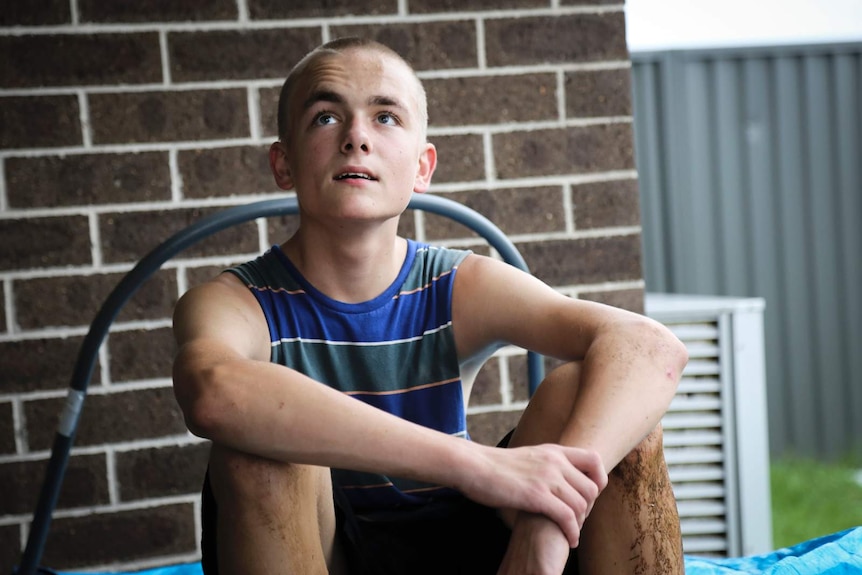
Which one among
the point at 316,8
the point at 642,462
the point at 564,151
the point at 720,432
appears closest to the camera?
the point at 642,462

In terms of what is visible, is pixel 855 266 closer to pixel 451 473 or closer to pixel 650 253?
pixel 650 253

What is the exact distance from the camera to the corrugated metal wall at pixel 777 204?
461 centimetres

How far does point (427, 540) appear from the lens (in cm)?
146

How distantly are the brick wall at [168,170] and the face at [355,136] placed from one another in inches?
27.2

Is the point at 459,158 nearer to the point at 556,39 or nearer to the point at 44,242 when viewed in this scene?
the point at 556,39

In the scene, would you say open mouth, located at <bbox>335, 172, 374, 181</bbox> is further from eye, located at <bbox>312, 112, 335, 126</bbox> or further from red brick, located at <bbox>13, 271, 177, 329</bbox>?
red brick, located at <bbox>13, 271, 177, 329</bbox>

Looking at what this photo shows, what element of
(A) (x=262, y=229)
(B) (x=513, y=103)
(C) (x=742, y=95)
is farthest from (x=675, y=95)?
(A) (x=262, y=229)

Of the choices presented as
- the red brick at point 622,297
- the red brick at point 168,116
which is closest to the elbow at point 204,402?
the red brick at point 168,116

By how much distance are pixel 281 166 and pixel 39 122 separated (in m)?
0.83

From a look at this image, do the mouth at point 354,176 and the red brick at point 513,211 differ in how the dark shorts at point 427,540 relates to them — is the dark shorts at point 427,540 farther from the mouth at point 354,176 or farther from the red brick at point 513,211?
the red brick at point 513,211

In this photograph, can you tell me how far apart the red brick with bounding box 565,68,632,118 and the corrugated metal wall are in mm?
2392

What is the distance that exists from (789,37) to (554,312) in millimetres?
3805

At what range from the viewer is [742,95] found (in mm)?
4684

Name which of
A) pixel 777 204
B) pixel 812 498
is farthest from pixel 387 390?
pixel 777 204
